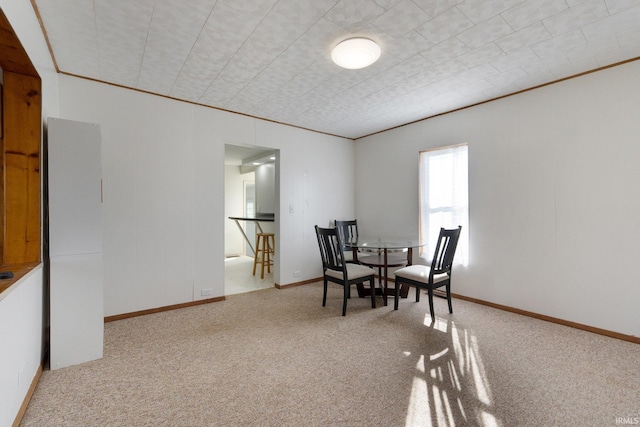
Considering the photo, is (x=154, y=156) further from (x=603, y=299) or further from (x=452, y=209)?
(x=603, y=299)

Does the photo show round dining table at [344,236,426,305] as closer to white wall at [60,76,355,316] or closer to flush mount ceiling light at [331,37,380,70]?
white wall at [60,76,355,316]

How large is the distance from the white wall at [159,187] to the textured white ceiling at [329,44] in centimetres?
27

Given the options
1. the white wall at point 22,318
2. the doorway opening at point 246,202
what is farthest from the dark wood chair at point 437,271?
the white wall at point 22,318

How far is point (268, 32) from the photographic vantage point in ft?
7.04

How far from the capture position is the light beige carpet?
1.67 m

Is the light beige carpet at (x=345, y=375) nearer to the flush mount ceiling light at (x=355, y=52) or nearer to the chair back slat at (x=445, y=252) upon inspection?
the chair back slat at (x=445, y=252)

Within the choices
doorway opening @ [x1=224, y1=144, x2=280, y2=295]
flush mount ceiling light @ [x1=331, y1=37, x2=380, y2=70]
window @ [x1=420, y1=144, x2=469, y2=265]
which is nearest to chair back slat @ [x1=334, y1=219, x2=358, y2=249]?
window @ [x1=420, y1=144, x2=469, y2=265]

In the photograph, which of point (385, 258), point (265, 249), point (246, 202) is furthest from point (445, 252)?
point (246, 202)

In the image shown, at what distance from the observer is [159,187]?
10.9ft

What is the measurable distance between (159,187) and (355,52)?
2596 millimetres

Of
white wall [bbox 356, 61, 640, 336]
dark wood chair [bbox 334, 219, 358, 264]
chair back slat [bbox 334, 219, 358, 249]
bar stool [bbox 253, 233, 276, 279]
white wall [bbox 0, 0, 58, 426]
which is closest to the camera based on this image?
white wall [bbox 0, 0, 58, 426]

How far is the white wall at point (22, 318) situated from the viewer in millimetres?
1404

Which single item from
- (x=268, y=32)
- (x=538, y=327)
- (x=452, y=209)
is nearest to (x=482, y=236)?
(x=452, y=209)

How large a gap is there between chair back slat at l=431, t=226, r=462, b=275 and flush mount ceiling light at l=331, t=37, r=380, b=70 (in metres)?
1.85
